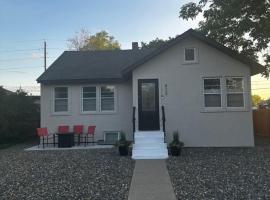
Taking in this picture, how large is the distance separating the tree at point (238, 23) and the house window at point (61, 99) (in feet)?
23.7

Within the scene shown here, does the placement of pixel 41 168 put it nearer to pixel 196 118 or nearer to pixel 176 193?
pixel 176 193

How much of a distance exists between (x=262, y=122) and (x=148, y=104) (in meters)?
9.51

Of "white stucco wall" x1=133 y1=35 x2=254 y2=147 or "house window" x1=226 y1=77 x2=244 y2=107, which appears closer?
"white stucco wall" x1=133 y1=35 x2=254 y2=147

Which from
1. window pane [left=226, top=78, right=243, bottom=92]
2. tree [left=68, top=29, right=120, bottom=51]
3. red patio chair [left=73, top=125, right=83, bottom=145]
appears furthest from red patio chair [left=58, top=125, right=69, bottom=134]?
tree [left=68, top=29, right=120, bottom=51]

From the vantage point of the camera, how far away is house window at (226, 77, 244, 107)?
14.4m

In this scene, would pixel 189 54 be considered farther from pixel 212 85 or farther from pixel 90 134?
pixel 90 134

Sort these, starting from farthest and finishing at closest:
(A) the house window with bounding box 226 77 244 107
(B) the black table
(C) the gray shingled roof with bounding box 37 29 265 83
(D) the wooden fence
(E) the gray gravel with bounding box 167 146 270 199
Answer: (D) the wooden fence < (B) the black table < (A) the house window with bounding box 226 77 244 107 < (C) the gray shingled roof with bounding box 37 29 265 83 < (E) the gray gravel with bounding box 167 146 270 199

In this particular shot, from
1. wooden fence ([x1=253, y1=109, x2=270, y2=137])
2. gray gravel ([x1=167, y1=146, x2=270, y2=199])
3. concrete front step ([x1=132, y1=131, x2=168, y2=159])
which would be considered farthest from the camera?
wooden fence ([x1=253, y1=109, x2=270, y2=137])

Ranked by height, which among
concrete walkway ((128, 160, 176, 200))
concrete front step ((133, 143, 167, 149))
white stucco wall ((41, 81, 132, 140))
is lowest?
concrete walkway ((128, 160, 176, 200))

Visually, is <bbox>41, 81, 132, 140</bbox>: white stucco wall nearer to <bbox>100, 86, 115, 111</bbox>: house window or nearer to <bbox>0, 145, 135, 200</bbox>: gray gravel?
<bbox>100, 86, 115, 111</bbox>: house window

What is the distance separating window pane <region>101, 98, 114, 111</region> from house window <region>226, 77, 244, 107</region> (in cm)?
592

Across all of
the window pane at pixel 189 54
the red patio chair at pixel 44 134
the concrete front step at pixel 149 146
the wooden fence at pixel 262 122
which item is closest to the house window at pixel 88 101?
the red patio chair at pixel 44 134

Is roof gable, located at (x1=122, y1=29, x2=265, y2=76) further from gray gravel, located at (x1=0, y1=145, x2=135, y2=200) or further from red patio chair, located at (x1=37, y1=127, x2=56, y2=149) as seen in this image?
red patio chair, located at (x1=37, y1=127, x2=56, y2=149)

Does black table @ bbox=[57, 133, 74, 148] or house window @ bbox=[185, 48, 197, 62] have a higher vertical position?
house window @ bbox=[185, 48, 197, 62]
